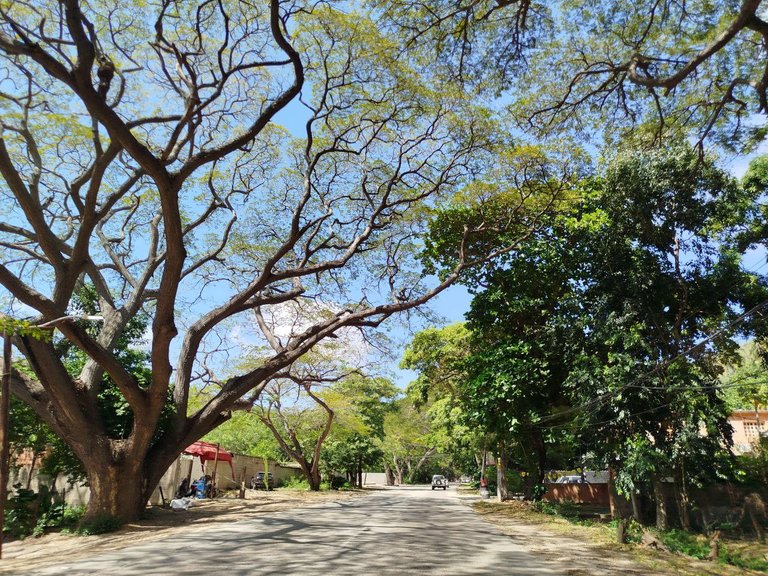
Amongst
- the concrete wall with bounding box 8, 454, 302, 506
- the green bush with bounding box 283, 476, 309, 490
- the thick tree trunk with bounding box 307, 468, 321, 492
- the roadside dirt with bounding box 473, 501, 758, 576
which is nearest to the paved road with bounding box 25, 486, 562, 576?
the roadside dirt with bounding box 473, 501, 758, 576

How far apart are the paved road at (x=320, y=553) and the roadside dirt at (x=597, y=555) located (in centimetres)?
44

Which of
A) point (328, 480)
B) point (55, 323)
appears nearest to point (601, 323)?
point (55, 323)

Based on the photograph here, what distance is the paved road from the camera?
6887 millimetres

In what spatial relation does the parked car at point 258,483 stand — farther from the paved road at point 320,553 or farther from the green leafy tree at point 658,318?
the green leafy tree at point 658,318

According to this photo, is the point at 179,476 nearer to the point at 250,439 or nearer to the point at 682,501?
the point at 682,501

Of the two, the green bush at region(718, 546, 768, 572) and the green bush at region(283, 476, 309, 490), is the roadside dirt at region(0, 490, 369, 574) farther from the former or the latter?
the green bush at region(283, 476, 309, 490)

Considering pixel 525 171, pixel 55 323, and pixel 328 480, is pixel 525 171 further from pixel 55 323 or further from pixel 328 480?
pixel 328 480

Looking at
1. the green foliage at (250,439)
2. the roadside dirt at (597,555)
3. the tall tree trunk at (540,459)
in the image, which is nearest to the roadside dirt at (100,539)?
the roadside dirt at (597,555)

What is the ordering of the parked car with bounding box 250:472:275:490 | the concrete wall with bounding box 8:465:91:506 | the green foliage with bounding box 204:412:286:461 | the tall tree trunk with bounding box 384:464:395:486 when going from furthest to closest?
the tall tree trunk with bounding box 384:464:395:486 → the green foliage with bounding box 204:412:286:461 → the parked car with bounding box 250:472:275:490 → the concrete wall with bounding box 8:465:91:506

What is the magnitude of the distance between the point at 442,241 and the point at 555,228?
335 centimetres

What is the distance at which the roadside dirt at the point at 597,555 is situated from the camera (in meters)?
7.45

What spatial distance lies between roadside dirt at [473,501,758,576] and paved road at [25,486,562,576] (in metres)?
0.44

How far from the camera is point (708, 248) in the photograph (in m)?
14.0

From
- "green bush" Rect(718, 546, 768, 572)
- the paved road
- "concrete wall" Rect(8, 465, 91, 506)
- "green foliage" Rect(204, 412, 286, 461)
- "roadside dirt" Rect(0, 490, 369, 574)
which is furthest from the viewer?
"green foliage" Rect(204, 412, 286, 461)
